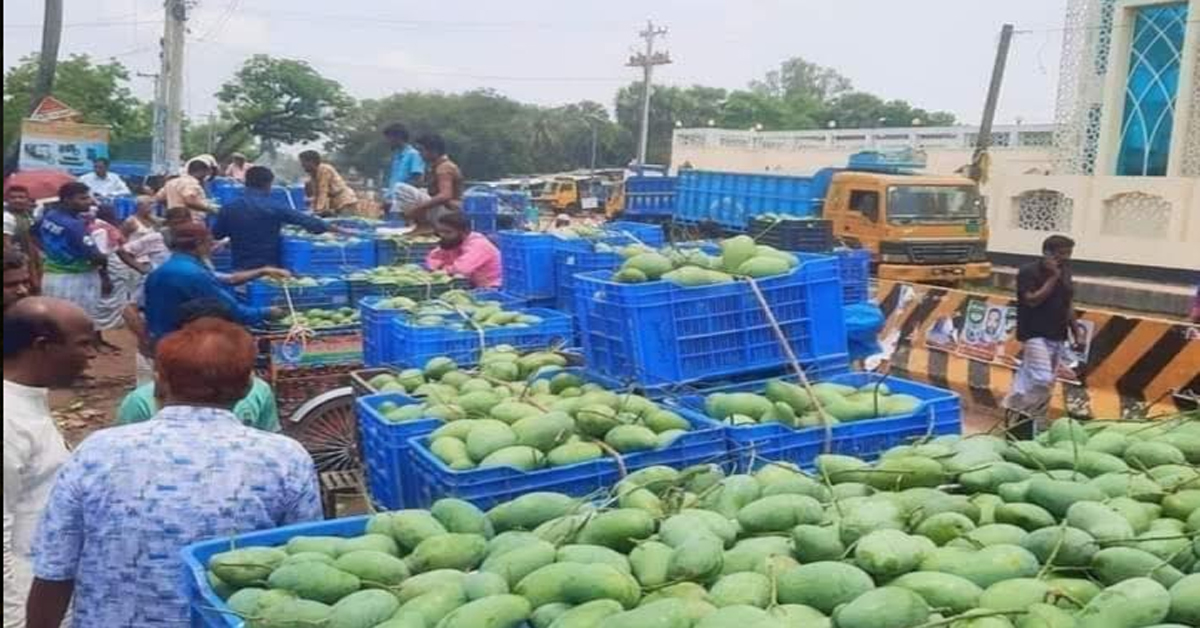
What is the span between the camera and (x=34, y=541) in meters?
2.87

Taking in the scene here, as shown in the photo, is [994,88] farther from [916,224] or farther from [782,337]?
[782,337]

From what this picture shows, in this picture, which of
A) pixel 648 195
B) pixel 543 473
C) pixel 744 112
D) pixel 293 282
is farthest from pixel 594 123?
pixel 543 473

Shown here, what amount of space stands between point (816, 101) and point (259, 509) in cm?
7389

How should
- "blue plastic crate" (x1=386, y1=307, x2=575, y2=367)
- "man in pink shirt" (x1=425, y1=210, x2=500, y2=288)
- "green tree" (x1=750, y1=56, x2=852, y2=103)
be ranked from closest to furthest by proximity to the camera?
"blue plastic crate" (x1=386, y1=307, x2=575, y2=367) < "man in pink shirt" (x1=425, y1=210, x2=500, y2=288) < "green tree" (x1=750, y1=56, x2=852, y2=103)

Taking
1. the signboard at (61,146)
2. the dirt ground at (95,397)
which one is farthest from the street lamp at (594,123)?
the dirt ground at (95,397)

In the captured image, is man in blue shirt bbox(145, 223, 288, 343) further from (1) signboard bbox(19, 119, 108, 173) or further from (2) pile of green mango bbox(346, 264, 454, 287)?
(1) signboard bbox(19, 119, 108, 173)

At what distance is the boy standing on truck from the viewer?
771 centimetres

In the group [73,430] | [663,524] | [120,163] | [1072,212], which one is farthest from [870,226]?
[120,163]

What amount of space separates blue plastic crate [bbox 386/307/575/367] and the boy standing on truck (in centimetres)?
409

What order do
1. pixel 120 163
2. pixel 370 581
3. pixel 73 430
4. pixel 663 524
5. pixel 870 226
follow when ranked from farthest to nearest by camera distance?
pixel 120 163, pixel 870 226, pixel 73 430, pixel 663 524, pixel 370 581

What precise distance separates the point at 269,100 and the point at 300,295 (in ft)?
140

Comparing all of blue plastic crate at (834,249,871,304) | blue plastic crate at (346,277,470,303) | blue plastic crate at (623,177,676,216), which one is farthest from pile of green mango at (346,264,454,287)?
blue plastic crate at (623,177,676,216)

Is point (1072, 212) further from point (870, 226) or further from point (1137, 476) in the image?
point (1137, 476)

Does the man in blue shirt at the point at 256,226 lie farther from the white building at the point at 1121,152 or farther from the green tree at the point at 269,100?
the green tree at the point at 269,100
